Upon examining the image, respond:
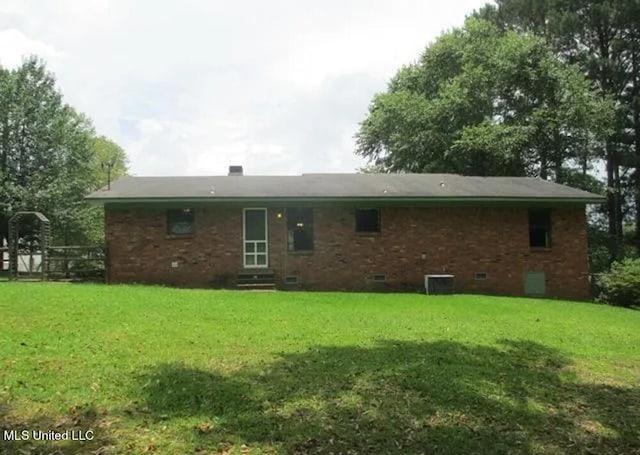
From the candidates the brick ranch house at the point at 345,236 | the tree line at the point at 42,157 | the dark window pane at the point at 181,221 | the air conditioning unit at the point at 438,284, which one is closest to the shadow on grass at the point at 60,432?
the brick ranch house at the point at 345,236

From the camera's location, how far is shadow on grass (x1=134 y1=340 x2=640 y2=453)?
4336mm

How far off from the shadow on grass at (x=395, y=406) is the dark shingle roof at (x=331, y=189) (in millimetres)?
10272

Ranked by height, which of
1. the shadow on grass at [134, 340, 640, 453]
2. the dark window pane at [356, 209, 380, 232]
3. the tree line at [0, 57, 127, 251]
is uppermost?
the tree line at [0, 57, 127, 251]

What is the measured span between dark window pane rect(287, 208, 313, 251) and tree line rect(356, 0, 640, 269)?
47.6ft

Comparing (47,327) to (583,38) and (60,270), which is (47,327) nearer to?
(60,270)

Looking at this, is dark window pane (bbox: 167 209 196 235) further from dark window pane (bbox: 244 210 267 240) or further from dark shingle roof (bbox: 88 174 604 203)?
dark window pane (bbox: 244 210 267 240)

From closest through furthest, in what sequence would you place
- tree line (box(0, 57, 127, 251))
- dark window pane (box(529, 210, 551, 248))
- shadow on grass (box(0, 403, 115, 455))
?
shadow on grass (box(0, 403, 115, 455)) < dark window pane (box(529, 210, 551, 248)) < tree line (box(0, 57, 127, 251))

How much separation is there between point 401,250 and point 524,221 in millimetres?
4533

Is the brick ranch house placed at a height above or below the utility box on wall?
above

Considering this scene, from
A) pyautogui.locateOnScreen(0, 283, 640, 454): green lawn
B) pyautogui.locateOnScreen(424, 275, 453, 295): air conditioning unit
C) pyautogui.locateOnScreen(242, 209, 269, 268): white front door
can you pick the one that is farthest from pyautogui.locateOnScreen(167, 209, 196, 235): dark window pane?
pyautogui.locateOnScreen(424, 275, 453, 295): air conditioning unit

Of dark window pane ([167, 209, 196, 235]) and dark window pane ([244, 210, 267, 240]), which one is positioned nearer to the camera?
dark window pane ([167, 209, 196, 235])

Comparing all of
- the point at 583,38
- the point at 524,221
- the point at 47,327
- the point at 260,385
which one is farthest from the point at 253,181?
the point at 583,38

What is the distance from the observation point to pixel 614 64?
29.5 m

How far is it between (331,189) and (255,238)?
3.12 m
